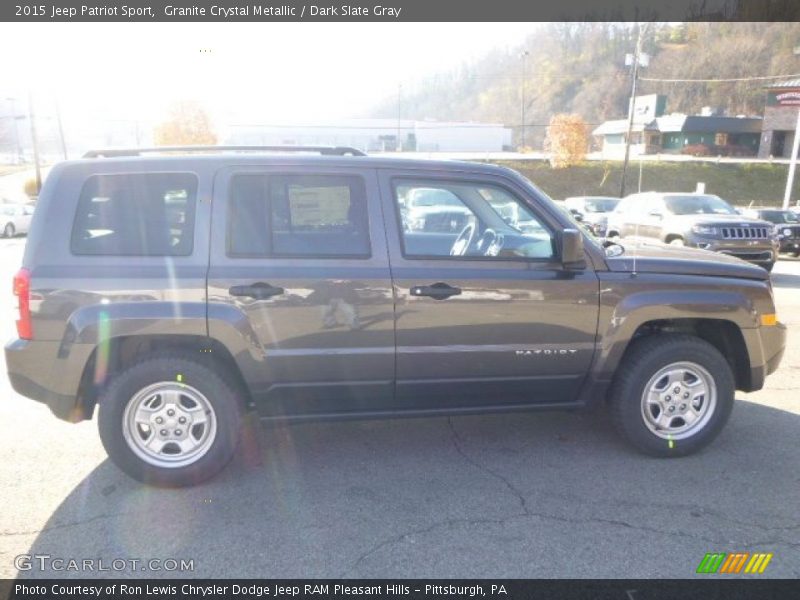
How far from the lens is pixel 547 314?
359 centimetres

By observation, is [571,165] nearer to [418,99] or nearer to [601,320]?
[601,320]

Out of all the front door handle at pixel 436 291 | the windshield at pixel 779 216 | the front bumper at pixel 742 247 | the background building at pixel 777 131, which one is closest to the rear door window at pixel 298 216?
the front door handle at pixel 436 291

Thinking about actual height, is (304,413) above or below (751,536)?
above

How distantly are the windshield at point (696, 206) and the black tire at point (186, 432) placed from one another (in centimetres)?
1134

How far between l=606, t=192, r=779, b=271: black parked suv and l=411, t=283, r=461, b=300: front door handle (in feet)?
25.9

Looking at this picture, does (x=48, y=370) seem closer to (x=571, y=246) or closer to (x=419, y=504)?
(x=419, y=504)

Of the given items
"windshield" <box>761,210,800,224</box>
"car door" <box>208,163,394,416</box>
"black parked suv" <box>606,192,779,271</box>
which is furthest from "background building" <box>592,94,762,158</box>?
"car door" <box>208,163,394,416</box>

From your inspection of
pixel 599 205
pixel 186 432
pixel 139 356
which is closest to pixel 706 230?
pixel 599 205

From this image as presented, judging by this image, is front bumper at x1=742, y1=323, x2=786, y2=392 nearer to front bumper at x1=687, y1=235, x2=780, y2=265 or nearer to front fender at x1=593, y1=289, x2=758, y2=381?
front fender at x1=593, y1=289, x2=758, y2=381

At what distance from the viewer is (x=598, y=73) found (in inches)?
3209

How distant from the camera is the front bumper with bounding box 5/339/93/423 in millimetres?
3258

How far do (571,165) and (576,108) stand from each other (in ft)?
169
